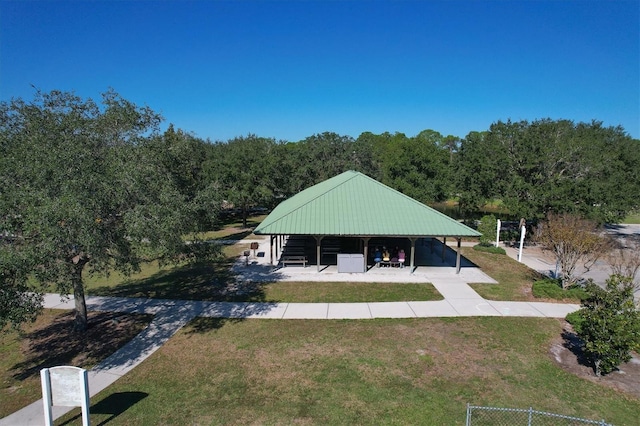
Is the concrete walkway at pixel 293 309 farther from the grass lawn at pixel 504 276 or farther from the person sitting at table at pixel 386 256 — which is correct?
the person sitting at table at pixel 386 256

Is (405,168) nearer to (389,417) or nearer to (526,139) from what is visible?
(526,139)

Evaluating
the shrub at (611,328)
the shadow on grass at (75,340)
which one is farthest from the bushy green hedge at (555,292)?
the shadow on grass at (75,340)

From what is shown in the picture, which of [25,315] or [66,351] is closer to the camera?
[25,315]

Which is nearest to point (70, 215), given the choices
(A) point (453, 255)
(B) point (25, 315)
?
(B) point (25, 315)

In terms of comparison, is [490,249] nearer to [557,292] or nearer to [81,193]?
[557,292]

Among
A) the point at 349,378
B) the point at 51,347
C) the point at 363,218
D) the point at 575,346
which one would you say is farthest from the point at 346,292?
the point at 51,347

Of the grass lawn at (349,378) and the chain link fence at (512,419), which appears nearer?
the chain link fence at (512,419)

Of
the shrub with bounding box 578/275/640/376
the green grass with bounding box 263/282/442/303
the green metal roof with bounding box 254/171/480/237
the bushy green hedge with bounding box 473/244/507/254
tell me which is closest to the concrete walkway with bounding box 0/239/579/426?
the green grass with bounding box 263/282/442/303
